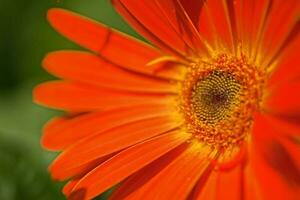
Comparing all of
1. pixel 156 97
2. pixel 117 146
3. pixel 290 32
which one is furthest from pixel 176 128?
pixel 290 32

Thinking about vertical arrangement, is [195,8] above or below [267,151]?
above

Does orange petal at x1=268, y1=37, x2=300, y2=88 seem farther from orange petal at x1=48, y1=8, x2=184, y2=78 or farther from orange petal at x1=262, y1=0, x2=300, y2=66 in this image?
orange petal at x1=48, y1=8, x2=184, y2=78

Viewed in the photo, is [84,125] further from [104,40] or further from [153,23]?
[153,23]

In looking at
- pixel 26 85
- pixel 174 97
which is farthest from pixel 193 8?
pixel 26 85

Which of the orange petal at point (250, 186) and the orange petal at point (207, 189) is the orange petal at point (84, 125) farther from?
the orange petal at point (250, 186)

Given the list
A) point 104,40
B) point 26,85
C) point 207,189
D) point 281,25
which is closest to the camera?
point 281,25

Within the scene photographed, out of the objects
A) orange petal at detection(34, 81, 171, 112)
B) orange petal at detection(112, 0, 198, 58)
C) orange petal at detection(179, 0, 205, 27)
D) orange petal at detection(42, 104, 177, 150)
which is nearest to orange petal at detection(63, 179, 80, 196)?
orange petal at detection(42, 104, 177, 150)

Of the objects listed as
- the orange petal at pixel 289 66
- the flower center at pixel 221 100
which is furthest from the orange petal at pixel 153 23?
the orange petal at pixel 289 66

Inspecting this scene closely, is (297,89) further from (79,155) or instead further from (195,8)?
(79,155)
